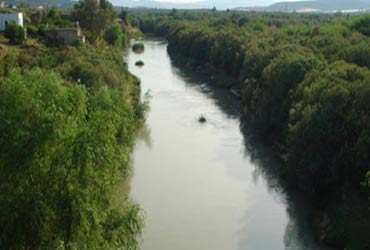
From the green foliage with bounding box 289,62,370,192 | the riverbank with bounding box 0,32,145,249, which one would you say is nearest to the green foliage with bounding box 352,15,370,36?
the green foliage with bounding box 289,62,370,192

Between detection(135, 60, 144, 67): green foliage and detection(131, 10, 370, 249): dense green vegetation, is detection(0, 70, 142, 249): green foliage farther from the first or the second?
detection(135, 60, 144, 67): green foliage

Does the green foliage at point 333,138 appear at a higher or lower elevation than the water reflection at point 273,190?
higher

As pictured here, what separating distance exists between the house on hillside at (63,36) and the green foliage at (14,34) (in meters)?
3.21

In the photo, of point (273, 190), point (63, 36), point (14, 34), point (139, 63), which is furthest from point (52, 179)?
point (139, 63)

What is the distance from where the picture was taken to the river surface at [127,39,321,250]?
55.6 feet

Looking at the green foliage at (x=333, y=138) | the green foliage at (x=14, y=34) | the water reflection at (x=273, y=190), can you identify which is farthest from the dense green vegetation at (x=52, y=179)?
the green foliage at (x=14, y=34)

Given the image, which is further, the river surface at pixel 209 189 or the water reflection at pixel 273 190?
the river surface at pixel 209 189

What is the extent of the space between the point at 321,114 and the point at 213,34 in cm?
3501

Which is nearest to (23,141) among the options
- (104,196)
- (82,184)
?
(82,184)

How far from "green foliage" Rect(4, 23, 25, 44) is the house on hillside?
321 cm

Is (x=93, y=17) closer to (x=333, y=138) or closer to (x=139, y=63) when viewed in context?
(x=139, y=63)

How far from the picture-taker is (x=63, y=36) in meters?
42.0

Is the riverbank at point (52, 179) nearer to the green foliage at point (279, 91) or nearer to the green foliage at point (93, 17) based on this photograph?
the green foliage at point (279, 91)

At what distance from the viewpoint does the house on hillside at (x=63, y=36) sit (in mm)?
41375
